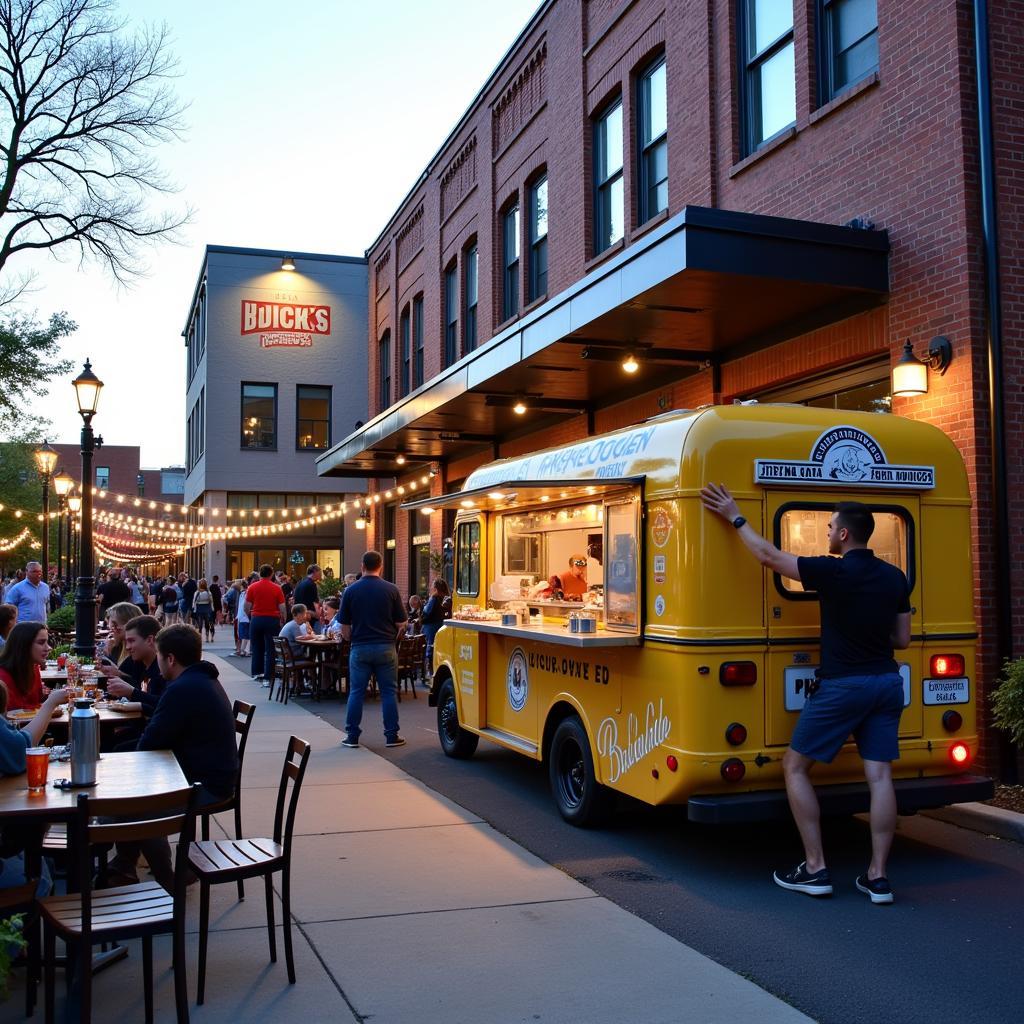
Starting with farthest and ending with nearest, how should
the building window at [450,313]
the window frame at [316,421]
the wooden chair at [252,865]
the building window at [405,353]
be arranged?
1. the window frame at [316,421]
2. the building window at [405,353]
3. the building window at [450,313]
4. the wooden chair at [252,865]

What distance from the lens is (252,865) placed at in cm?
470

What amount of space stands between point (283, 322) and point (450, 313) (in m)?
16.4

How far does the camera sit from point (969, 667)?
22.1 ft

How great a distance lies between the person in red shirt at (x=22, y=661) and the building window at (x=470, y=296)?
14.8 meters

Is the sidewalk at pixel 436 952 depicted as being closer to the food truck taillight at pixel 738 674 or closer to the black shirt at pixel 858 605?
the food truck taillight at pixel 738 674

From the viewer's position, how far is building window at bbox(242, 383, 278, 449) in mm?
36750

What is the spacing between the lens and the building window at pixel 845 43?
9990 mm

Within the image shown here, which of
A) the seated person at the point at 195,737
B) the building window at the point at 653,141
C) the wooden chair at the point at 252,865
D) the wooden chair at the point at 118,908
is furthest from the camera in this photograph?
the building window at the point at 653,141

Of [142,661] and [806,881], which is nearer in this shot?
[806,881]

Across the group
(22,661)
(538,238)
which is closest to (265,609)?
(538,238)

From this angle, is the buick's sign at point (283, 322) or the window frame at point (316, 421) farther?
the window frame at point (316, 421)

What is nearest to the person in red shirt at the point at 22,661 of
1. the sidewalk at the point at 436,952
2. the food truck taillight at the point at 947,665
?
the sidewalk at the point at 436,952

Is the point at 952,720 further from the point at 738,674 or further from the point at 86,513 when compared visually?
the point at 86,513

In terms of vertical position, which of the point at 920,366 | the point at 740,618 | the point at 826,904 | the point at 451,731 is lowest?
the point at 826,904
